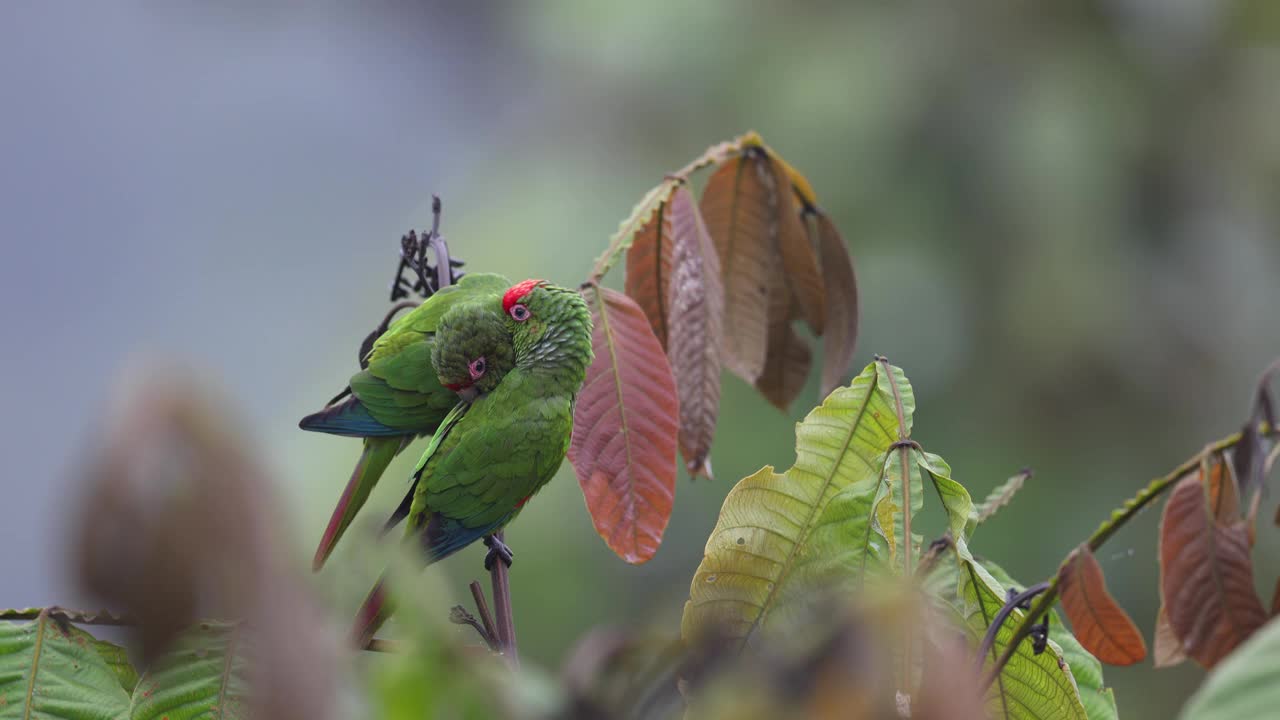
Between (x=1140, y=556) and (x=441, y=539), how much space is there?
417cm

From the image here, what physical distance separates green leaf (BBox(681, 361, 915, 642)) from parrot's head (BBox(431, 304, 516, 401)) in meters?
0.44

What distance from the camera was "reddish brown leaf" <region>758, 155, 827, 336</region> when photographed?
1301mm

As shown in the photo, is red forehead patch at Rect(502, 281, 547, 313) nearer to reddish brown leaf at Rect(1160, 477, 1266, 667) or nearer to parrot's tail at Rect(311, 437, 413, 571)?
parrot's tail at Rect(311, 437, 413, 571)

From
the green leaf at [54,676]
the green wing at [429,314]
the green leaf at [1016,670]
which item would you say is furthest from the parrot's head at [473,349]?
the green leaf at [1016,670]

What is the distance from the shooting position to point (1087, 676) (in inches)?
40.3

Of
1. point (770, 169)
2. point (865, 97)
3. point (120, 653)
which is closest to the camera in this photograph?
point (120, 653)

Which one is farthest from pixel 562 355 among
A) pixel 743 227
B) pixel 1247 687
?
pixel 1247 687

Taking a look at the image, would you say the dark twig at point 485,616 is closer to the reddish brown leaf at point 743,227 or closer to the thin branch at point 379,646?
the thin branch at point 379,646

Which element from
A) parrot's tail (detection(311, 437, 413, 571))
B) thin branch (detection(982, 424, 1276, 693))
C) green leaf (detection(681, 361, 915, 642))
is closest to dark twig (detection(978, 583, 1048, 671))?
thin branch (detection(982, 424, 1276, 693))

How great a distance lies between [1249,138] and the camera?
5.10 metres

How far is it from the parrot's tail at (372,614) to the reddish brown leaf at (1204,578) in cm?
68

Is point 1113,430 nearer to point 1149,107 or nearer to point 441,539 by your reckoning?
point 1149,107

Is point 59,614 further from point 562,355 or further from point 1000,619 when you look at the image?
point 1000,619

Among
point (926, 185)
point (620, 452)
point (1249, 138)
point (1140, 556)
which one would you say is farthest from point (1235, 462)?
point (1249, 138)
